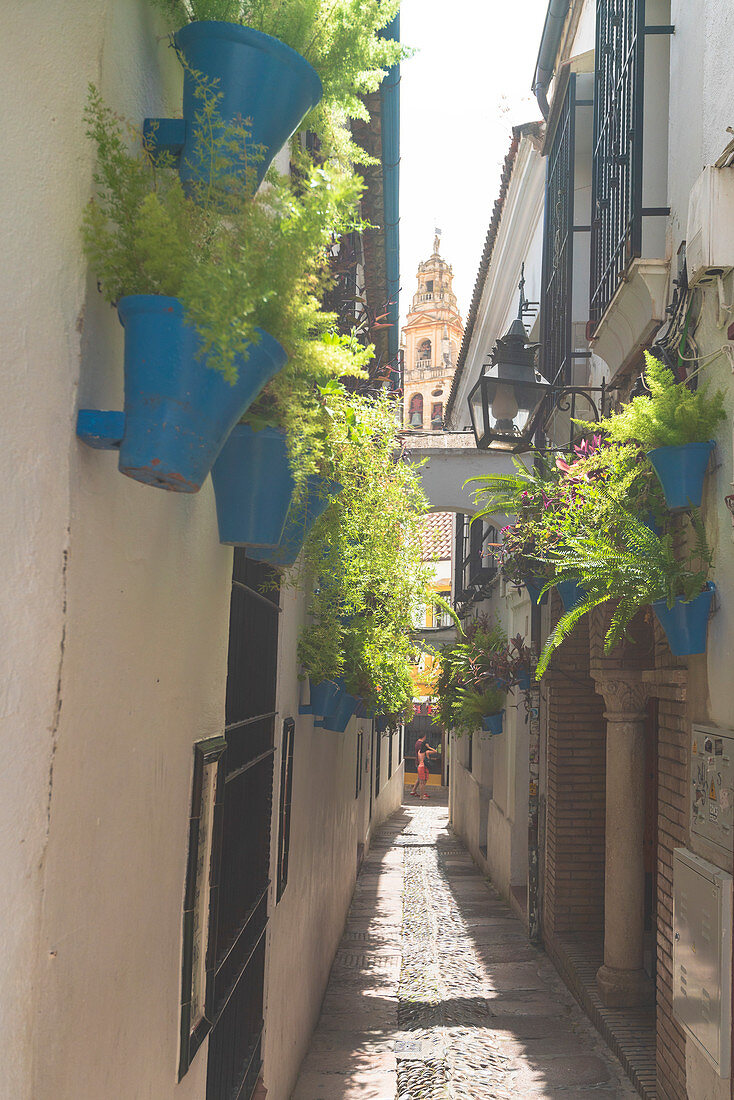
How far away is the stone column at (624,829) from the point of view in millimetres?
6980

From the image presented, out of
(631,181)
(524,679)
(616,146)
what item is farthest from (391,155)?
(524,679)

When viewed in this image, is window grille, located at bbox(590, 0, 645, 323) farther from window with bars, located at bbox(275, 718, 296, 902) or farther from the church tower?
the church tower

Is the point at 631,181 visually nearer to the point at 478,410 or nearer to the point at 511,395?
the point at 511,395

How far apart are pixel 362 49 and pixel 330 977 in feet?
25.5

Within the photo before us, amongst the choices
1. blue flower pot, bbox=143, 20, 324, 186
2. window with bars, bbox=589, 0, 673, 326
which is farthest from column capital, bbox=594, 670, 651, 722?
blue flower pot, bbox=143, 20, 324, 186

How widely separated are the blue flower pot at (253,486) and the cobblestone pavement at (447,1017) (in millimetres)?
4354

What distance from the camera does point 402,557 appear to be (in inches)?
211

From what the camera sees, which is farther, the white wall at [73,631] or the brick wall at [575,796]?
the brick wall at [575,796]

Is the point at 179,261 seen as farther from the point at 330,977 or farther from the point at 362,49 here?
the point at 330,977

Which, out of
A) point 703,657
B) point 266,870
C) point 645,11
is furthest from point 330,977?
point 645,11

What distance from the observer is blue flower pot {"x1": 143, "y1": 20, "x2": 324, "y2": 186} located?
2062 millimetres

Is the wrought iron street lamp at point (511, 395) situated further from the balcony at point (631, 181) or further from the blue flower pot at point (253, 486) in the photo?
the blue flower pot at point (253, 486)

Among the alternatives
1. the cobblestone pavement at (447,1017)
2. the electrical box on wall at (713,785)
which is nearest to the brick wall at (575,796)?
the cobblestone pavement at (447,1017)

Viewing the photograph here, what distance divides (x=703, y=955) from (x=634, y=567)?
1.76 meters
